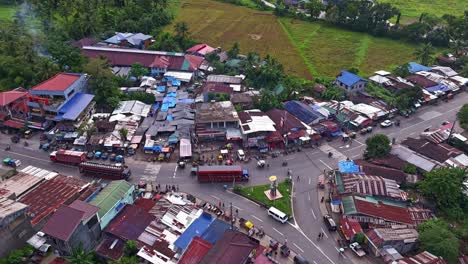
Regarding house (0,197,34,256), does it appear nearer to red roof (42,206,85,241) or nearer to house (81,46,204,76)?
red roof (42,206,85,241)

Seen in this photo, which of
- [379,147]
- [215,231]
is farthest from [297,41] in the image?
[215,231]

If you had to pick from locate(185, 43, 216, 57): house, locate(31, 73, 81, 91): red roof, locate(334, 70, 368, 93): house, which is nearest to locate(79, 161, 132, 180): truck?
locate(31, 73, 81, 91): red roof

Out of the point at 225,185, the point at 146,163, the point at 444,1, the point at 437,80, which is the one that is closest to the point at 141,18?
the point at 146,163

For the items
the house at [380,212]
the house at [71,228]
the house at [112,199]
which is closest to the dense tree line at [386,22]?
the house at [380,212]

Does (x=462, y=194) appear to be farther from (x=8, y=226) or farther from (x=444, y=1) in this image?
(x=444, y=1)

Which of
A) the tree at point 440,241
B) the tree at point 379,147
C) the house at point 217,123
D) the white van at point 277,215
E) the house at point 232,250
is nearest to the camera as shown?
the house at point 232,250

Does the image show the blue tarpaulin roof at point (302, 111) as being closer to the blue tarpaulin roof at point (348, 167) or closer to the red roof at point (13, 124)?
the blue tarpaulin roof at point (348, 167)
